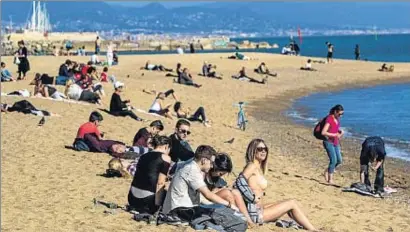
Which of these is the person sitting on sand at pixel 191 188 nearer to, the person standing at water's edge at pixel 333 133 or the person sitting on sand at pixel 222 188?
the person sitting on sand at pixel 222 188

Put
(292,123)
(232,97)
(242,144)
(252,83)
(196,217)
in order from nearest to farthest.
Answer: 1. (196,217)
2. (242,144)
3. (292,123)
4. (232,97)
5. (252,83)

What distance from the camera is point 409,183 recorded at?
14375 millimetres

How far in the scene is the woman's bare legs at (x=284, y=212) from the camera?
947cm

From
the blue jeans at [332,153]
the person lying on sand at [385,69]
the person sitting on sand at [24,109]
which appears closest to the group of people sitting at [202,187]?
the blue jeans at [332,153]

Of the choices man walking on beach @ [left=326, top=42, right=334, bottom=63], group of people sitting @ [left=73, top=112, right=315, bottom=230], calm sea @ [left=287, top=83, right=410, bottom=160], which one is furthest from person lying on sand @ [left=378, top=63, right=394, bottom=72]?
group of people sitting @ [left=73, top=112, right=315, bottom=230]

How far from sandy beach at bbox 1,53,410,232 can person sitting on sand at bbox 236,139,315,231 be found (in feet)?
0.67

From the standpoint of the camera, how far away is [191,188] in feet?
29.3

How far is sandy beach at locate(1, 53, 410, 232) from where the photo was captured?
9.77m

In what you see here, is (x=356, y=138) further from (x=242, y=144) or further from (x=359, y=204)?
(x=359, y=204)

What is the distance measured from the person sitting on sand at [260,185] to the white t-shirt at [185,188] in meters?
0.70

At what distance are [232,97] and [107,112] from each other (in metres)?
11.4

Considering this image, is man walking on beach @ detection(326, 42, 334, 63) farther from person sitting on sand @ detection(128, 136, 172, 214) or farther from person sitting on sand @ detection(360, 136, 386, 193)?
person sitting on sand @ detection(128, 136, 172, 214)

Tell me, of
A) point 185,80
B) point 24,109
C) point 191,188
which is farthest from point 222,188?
point 185,80

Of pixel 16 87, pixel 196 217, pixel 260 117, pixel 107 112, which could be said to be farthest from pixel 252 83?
pixel 196 217
